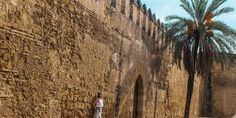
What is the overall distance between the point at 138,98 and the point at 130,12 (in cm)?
334

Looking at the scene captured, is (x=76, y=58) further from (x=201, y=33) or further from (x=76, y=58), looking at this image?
(x=201, y=33)

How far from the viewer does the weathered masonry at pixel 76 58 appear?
8156mm

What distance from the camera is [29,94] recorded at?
28.1 feet

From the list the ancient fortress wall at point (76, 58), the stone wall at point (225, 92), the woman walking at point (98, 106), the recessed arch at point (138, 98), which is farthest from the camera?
the stone wall at point (225, 92)

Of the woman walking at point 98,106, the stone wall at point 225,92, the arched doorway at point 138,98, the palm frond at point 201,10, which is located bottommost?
the woman walking at point 98,106

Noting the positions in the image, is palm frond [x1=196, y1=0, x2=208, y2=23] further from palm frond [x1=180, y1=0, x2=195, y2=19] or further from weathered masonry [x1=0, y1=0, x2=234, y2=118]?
weathered masonry [x1=0, y1=0, x2=234, y2=118]

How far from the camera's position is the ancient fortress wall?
816cm

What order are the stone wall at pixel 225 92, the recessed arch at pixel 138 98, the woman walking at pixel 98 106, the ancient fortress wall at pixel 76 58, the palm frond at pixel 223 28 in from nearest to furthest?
the ancient fortress wall at pixel 76 58 → the woman walking at pixel 98 106 → the recessed arch at pixel 138 98 → the palm frond at pixel 223 28 → the stone wall at pixel 225 92

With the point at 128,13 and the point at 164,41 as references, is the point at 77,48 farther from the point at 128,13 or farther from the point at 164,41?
the point at 164,41

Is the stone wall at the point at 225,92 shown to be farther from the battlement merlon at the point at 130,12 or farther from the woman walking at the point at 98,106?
the woman walking at the point at 98,106

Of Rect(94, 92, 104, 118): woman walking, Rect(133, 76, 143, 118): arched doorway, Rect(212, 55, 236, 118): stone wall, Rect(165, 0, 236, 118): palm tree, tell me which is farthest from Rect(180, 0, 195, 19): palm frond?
Rect(212, 55, 236, 118): stone wall

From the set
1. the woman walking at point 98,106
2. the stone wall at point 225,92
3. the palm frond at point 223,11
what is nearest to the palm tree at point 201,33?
the palm frond at point 223,11

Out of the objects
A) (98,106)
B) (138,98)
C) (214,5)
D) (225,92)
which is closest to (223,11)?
(214,5)

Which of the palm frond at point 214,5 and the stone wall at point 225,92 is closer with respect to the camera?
the palm frond at point 214,5
